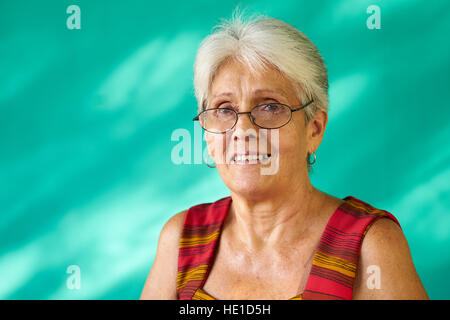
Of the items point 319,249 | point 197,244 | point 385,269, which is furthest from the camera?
point 197,244

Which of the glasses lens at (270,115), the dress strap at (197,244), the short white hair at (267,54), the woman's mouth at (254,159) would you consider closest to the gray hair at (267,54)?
the short white hair at (267,54)

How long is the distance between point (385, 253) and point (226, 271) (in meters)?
0.63

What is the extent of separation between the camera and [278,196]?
214cm

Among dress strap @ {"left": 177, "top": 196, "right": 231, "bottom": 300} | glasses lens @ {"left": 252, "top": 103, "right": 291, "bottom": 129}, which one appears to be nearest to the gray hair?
glasses lens @ {"left": 252, "top": 103, "right": 291, "bottom": 129}

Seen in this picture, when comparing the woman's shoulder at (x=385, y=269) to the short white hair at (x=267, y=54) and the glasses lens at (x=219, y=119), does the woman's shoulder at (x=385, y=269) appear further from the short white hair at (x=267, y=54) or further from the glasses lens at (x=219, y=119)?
the glasses lens at (x=219, y=119)

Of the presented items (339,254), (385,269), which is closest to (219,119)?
(339,254)

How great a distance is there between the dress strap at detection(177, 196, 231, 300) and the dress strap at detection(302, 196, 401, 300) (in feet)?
1.53

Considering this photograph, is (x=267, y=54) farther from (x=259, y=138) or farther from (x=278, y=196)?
(x=278, y=196)

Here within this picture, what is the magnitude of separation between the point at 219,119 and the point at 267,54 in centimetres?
31

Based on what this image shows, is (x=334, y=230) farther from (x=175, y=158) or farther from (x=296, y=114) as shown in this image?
(x=175, y=158)

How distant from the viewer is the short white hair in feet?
6.78

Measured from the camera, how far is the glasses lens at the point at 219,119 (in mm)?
2131

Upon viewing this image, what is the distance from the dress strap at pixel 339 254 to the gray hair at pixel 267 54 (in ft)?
1.36

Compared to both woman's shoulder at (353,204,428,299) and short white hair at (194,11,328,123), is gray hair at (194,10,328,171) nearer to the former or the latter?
short white hair at (194,11,328,123)
